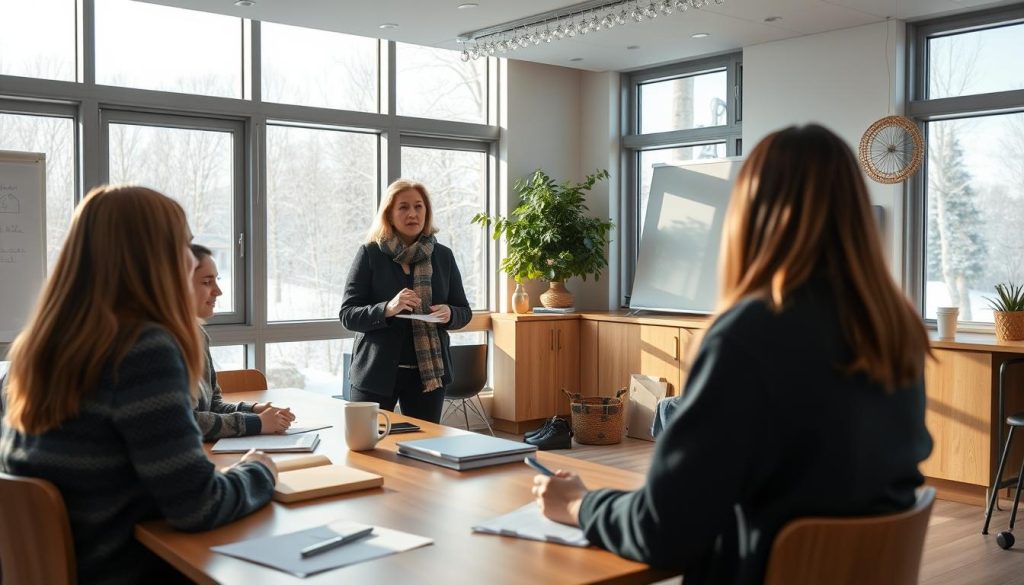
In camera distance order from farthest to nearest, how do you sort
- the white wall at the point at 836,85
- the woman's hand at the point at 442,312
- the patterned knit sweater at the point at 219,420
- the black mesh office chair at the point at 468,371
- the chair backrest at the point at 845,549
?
the black mesh office chair at the point at 468,371 → the white wall at the point at 836,85 → the woman's hand at the point at 442,312 → the patterned knit sweater at the point at 219,420 → the chair backrest at the point at 845,549

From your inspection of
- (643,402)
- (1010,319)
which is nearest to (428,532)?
(1010,319)

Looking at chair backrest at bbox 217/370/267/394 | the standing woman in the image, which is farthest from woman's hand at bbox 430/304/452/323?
chair backrest at bbox 217/370/267/394

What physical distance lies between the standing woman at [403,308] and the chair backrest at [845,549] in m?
2.47

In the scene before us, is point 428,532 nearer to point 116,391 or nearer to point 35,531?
point 116,391

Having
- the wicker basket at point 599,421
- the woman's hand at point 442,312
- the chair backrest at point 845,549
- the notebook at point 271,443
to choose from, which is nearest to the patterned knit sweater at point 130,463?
the notebook at point 271,443

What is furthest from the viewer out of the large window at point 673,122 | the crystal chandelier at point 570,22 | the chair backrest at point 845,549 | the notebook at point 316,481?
the large window at point 673,122

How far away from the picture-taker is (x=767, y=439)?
1291 millimetres

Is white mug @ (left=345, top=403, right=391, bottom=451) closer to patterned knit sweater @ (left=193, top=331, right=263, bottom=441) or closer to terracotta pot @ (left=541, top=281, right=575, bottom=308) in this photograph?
patterned knit sweater @ (left=193, top=331, right=263, bottom=441)

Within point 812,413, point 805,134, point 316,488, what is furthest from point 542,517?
point 805,134

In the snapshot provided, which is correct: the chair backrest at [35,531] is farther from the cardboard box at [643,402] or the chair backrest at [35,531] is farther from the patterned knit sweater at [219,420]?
the cardboard box at [643,402]

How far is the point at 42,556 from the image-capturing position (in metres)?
1.68

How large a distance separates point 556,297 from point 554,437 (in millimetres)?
1168

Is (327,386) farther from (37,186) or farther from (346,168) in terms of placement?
(37,186)

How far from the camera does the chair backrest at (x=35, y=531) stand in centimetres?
163
